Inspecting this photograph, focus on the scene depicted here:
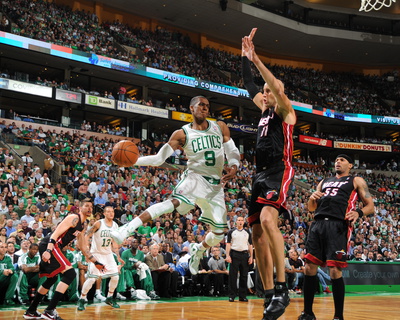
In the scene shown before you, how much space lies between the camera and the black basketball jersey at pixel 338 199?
633cm

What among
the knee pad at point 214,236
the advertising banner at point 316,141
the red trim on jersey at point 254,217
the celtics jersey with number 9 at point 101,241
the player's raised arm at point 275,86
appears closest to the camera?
the player's raised arm at point 275,86

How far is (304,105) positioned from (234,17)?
9.44 m

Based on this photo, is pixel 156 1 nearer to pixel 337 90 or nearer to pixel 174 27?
pixel 174 27

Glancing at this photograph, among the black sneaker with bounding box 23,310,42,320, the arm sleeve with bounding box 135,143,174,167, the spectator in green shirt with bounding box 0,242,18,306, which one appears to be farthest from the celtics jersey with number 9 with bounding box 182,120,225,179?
the spectator in green shirt with bounding box 0,242,18,306

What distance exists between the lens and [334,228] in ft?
20.4

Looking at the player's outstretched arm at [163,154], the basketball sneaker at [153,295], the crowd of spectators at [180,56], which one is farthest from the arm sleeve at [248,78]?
the crowd of spectators at [180,56]

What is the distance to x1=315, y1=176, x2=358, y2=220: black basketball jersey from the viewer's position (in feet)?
20.8

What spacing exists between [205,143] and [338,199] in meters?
1.94

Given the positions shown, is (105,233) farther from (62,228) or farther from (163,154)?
(163,154)

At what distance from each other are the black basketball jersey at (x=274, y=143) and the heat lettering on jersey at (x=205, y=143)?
110 centimetres

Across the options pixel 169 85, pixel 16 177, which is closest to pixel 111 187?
pixel 16 177

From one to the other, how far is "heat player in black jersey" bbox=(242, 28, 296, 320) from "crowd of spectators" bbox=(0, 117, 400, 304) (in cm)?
547

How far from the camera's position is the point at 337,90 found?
45812 mm

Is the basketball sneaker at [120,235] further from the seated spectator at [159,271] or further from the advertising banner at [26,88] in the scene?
the advertising banner at [26,88]
